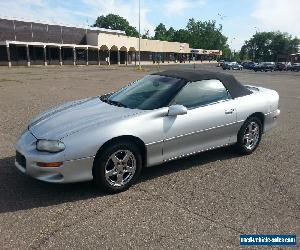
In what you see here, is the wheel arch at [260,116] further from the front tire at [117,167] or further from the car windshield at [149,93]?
the front tire at [117,167]

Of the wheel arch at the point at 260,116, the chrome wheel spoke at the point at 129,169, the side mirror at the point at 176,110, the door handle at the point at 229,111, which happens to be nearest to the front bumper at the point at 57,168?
the chrome wheel spoke at the point at 129,169

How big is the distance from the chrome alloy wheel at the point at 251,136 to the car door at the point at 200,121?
0.38 meters

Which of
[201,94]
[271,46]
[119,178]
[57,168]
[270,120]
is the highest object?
[271,46]

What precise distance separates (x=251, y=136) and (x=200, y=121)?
1.40 m

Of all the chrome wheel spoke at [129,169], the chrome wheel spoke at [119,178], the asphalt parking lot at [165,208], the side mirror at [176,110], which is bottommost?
the asphalt parking lot at [165,208]

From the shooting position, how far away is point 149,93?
5.05m

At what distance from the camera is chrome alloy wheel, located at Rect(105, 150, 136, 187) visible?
164 inches

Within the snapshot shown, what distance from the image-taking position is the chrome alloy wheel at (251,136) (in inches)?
224

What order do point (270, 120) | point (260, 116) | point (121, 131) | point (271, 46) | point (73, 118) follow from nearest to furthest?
point (121, 131)
point (73, 118)
point (260, 116)
point (270, 120)
point (271, 46)

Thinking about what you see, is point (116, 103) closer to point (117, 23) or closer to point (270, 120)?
point (270, 120)

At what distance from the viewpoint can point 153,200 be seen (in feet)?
13.3

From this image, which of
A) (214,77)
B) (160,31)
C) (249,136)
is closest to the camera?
(214,77)

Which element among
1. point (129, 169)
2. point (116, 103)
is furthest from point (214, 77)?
point (129, 169)

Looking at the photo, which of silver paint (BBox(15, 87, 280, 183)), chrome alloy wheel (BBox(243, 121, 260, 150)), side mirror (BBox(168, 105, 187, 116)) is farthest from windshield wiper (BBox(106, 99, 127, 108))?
chrome alloy wheel (BBox(243, 121, 260, 150))
